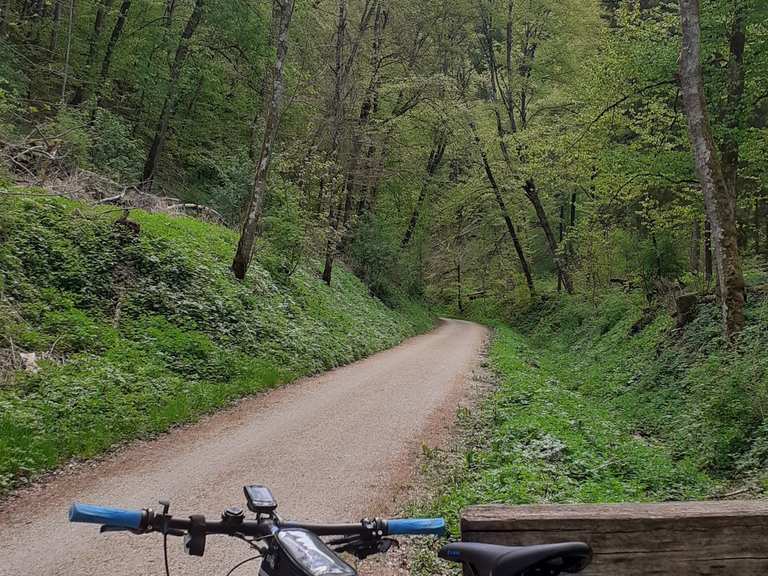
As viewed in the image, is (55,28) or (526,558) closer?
(526,558)

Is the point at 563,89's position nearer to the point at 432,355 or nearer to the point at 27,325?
the point at 432,355

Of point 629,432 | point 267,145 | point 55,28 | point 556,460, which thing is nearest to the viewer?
point 556,460

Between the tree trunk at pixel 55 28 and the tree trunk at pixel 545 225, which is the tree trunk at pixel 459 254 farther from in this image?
the tree trunk at pixel 55 28

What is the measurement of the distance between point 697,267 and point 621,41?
352 inches

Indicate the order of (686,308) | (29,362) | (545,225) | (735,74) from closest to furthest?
1. (29,362)
2. (735,74)
3. (686,308)
4. (545,225)

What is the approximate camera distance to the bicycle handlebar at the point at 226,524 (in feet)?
5.68

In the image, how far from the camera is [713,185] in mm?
11047

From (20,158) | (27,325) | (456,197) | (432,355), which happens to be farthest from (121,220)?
(456,197)

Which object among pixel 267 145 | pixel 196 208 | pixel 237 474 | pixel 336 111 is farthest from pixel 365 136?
pixel 237 474

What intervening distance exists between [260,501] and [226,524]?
136mm

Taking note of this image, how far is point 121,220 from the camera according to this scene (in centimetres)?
1262

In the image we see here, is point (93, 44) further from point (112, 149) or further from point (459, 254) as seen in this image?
point (459, 254)

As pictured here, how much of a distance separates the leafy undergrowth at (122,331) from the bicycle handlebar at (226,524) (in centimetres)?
549

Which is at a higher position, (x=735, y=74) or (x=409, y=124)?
(x=409, y=124)
